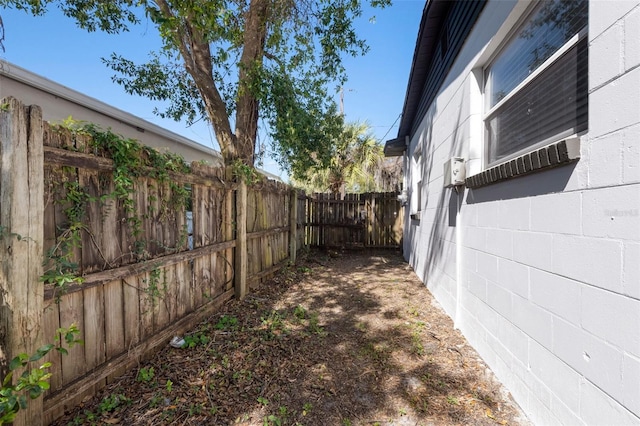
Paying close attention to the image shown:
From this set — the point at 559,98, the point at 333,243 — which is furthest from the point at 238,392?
the point at 333,243

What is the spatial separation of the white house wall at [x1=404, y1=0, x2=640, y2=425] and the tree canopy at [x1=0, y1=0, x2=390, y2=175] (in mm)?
2945

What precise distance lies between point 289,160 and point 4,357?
527cm

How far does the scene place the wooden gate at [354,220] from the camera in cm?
883

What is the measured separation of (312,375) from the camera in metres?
2.41

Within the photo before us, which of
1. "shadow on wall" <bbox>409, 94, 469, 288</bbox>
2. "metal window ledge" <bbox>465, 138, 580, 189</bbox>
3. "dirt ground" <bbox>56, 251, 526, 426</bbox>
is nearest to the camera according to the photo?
"metal window ledge" <bbox>465, 138, 580, 189</bbox>

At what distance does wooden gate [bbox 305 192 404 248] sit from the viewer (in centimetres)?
883

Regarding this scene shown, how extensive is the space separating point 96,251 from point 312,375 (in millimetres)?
1956

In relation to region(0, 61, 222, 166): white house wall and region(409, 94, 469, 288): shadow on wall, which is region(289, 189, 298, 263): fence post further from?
region(409, 94, 469, 288): shadow on wall

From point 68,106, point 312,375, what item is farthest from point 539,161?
point 68,106

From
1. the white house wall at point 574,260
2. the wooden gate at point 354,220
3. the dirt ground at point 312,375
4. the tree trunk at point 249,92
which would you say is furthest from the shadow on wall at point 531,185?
the wooden gate at point 354,220

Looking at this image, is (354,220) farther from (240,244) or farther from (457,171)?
(457,171)

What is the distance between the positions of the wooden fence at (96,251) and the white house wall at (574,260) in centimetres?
292

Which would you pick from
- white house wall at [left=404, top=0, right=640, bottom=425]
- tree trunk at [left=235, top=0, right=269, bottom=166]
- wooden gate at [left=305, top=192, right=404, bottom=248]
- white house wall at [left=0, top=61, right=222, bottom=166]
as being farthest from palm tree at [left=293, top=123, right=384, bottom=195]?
white house wall at [left=404, top=0, right=640, bottom=425]

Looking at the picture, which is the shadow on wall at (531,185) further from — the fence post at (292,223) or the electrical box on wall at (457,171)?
the fence post at (292,223)
